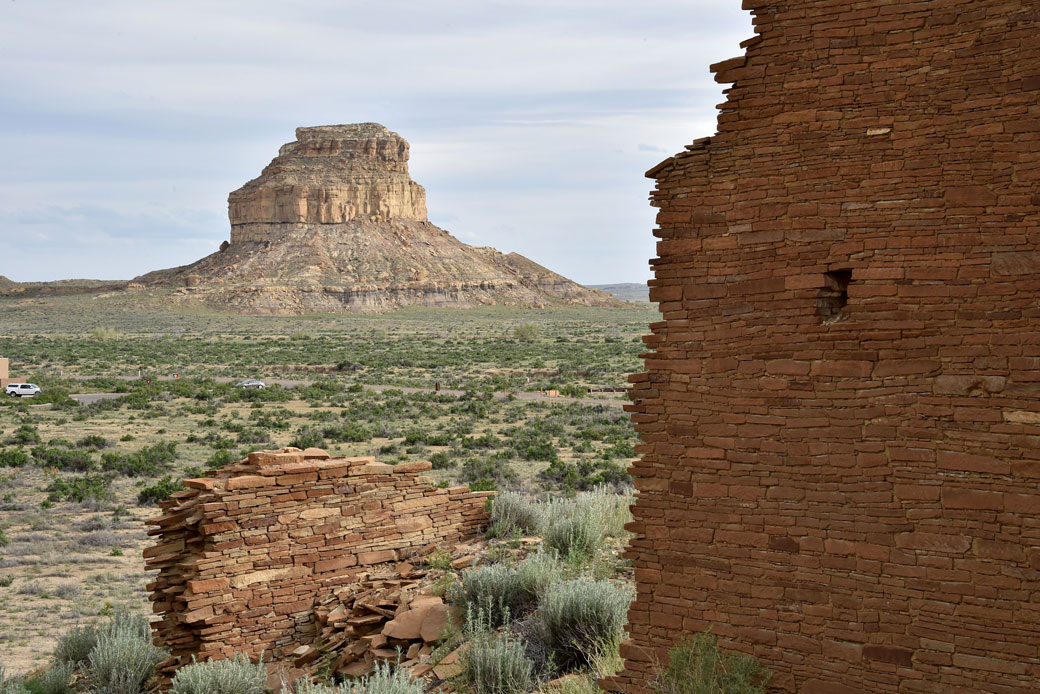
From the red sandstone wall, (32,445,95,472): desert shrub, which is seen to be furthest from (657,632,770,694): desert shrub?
(32,445,95,472): desert shrub

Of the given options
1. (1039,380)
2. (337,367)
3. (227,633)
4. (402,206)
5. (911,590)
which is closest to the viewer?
(1039,380)

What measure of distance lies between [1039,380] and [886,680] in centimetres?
207

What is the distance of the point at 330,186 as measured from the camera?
424 feet

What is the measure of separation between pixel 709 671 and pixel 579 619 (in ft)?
7.11

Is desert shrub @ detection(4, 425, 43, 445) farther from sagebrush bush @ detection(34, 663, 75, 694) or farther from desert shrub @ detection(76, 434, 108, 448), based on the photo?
sagebrush bush @ detection(34, 663, 75, 694)

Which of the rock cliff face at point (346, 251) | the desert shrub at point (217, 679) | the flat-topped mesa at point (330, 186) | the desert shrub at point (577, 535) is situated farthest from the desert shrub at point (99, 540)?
the flat-topped mesa at point (330, 186)

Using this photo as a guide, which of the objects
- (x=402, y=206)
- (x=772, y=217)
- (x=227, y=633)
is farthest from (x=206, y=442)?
(x=402, y=206)

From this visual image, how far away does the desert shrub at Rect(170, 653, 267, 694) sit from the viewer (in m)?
8.68

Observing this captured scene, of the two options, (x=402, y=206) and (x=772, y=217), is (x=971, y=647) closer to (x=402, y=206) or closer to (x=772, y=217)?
(x=772, y=217)

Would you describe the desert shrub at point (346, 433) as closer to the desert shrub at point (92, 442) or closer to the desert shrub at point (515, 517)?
the desert shrub at point (92, 442)

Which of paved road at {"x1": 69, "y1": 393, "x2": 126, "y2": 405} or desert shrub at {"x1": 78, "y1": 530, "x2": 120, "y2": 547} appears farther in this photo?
paved road at {"x1": 69, "y1": 393, "x2": 126, "y2": 405}

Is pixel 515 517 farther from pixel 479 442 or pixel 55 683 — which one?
pixel 479 442

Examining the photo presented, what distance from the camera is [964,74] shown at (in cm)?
567

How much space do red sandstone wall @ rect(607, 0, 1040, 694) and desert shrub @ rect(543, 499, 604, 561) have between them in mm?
3279
